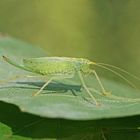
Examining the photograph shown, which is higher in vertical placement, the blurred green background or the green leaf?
the blurred green background

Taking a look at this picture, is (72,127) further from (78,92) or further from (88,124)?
(78,92)

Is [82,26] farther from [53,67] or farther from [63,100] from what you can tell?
[63,100]

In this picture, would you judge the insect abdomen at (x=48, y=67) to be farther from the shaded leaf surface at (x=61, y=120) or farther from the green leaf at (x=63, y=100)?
the shaded leaf surface at (x=61, y=120)

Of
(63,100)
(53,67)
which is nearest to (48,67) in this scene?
(53,67)

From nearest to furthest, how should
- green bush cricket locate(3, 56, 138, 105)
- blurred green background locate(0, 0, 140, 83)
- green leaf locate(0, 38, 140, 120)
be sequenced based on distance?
1. green leaf locate(0, 38, 140, 120)
2. green bush cricket locate(3, 56, 138, 105)
3. blurred green background locate(0, 0, 140, 83)

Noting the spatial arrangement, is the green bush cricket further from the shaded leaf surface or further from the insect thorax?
the shaded leaf surface

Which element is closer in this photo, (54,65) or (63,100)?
(63,100)

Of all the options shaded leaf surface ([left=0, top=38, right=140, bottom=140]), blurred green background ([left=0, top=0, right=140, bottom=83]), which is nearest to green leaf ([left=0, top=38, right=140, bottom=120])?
shaded leaf surface ([left=0, top=38, right=140, bottom=140])

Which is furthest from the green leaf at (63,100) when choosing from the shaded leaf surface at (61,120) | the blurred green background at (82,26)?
the blurred green background at (82,26)
